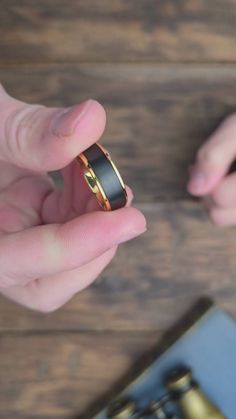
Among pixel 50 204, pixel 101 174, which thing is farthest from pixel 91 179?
pixel 50 204

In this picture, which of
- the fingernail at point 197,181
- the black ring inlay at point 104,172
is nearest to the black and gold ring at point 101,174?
the black ring inlay at point 104,172

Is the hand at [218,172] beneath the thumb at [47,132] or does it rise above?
beneath

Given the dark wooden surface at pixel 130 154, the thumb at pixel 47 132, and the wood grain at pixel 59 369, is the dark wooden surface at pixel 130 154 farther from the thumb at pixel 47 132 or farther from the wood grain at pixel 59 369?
the thumb at pixel 47 132

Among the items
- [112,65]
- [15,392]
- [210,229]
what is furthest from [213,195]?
[15,392]

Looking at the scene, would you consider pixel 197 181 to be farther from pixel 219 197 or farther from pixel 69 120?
pixel 69 120

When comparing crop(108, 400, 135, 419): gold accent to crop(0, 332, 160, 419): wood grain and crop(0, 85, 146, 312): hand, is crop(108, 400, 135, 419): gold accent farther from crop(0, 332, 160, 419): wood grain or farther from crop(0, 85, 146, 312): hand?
crop(0, 85, 146, 312): hand

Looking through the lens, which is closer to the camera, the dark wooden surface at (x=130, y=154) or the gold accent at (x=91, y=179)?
the gold accent at (x=91, y=179)
